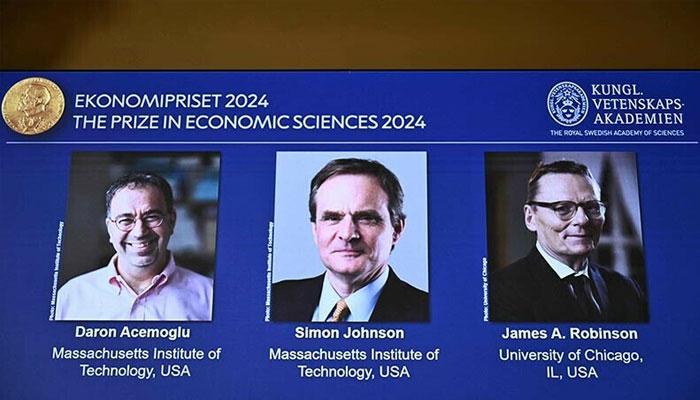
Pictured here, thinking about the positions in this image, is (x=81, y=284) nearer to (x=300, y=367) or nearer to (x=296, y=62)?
(x=300, y=367)

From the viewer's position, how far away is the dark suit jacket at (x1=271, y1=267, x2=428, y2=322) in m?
2.74

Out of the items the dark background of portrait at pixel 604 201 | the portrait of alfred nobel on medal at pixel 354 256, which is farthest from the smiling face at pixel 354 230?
the dark background of portrait at pixel 604 201

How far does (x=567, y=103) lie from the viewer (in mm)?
2910

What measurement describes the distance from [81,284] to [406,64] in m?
1.52

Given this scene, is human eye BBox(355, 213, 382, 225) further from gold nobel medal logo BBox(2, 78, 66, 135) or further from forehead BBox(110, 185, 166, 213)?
gold nobel medal logo BBox(2, 78, 66, 135)

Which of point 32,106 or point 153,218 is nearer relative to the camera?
point 153,218

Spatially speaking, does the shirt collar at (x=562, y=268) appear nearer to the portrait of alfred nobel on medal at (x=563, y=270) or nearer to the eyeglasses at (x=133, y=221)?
the portrait of alfred nobel on medal at (x=563, y=270)

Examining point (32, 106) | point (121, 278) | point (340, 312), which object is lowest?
point (340, 312)

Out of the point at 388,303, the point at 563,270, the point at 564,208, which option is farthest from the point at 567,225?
the point at 388,303

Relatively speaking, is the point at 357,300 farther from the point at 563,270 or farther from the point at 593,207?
the point at 593,207

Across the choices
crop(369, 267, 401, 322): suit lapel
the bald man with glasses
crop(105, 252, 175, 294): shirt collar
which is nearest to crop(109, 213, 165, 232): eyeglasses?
the bald man with glasses

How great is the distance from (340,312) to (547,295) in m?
0.78

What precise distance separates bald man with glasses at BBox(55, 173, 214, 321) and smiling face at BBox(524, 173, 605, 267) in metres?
1.27

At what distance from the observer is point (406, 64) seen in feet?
9.71
